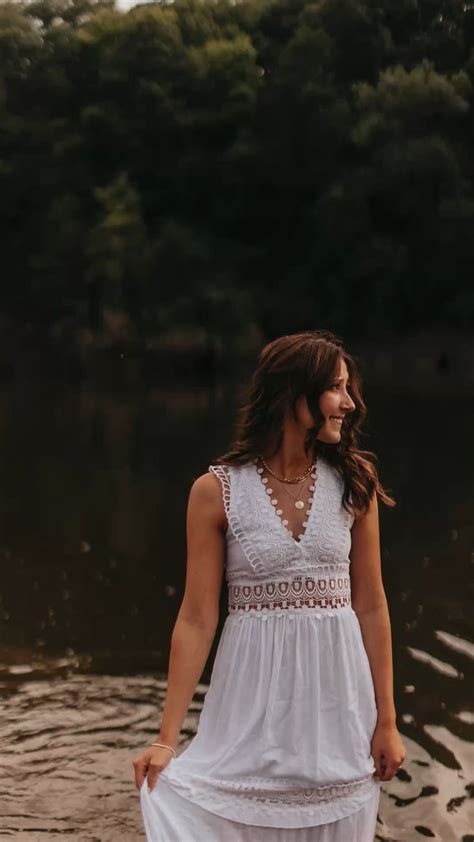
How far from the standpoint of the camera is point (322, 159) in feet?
136

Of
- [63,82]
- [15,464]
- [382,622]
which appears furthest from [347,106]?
[382,622]

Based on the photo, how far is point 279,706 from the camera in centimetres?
254

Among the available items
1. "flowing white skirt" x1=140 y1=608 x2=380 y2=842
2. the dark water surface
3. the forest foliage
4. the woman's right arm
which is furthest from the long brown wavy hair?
the forest foliage

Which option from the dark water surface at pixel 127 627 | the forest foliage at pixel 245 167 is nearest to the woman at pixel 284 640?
the dark water surface at pixel 127 627

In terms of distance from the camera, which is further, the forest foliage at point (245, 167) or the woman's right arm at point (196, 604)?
the forest foliage at point (245, 167)

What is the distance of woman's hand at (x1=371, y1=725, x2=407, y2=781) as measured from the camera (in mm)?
2641

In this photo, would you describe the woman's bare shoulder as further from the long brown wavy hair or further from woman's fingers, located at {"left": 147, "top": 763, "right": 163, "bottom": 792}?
woman's fingers, located at {"left": 147, "top": 763, "right": 163, "bottom": 792}

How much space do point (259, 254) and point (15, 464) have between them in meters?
28.3

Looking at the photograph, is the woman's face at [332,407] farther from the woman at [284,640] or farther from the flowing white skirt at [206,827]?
the flowing white skirt at [206,827]

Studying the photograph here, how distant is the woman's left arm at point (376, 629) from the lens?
266 cm

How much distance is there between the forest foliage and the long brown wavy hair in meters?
35.3

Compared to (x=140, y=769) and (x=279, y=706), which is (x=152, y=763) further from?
(x=279, y=706)

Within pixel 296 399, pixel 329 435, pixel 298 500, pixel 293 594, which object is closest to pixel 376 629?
pixel 293 594

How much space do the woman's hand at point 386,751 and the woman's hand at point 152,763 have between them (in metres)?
0.48
